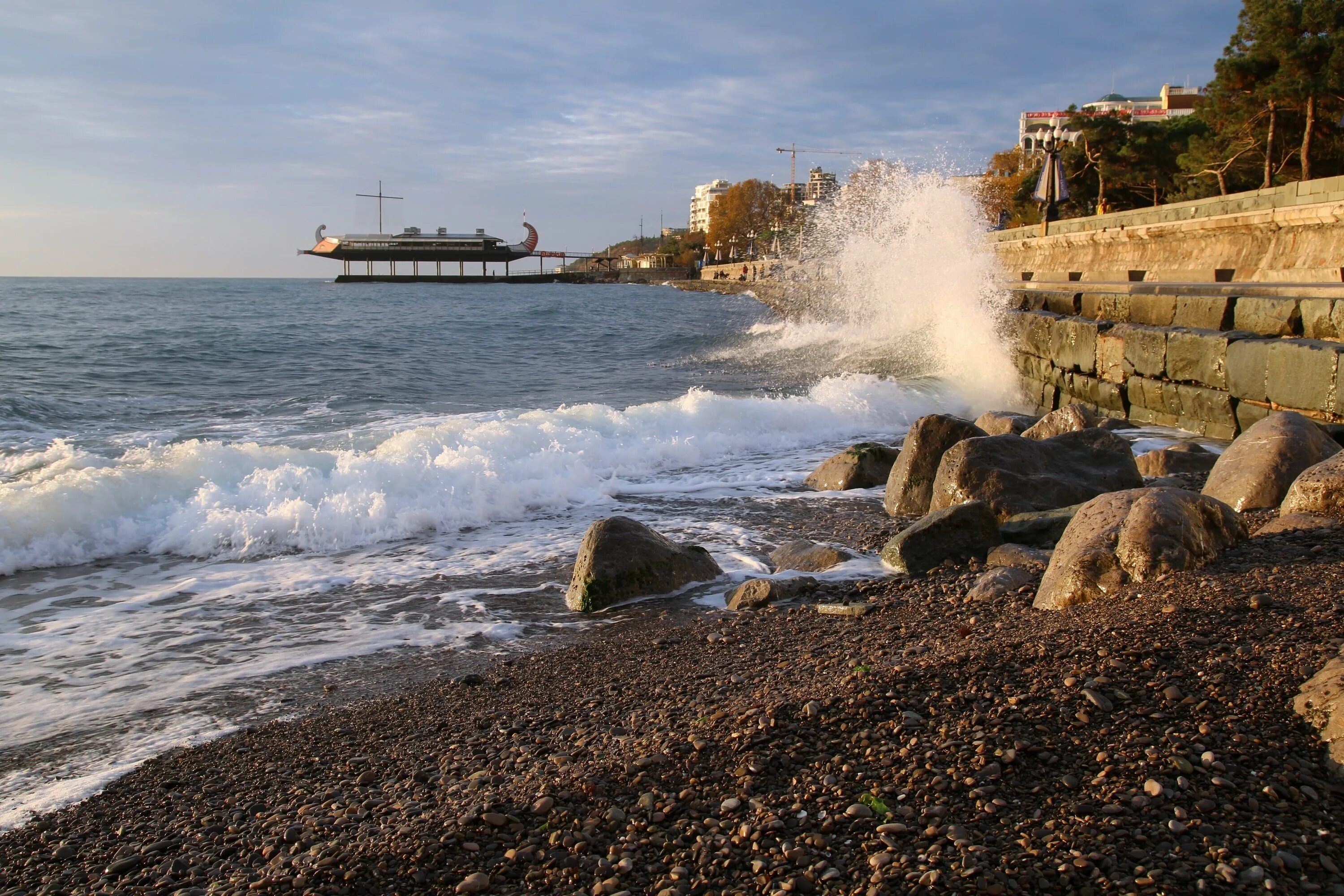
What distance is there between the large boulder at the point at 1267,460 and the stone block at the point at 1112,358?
4.34 metres

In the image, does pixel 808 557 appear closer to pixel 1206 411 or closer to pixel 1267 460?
pixel 1267 460

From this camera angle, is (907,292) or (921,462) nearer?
(921,462)

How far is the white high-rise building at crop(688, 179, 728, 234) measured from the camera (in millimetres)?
168625

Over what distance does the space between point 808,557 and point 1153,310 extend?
687cm

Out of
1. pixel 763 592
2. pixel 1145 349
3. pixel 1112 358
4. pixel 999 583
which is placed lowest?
pixel 763 592

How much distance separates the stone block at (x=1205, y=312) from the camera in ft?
28.5

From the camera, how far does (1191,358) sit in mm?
8500

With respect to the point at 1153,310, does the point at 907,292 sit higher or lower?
higher

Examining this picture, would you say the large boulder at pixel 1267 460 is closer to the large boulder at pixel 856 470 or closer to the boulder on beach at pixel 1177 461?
the boulder on beach at pixel 1177 461

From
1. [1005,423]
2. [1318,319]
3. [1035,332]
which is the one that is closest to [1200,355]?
[1318,319]

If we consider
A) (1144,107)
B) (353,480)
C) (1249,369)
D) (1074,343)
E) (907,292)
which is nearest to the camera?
(353,480)

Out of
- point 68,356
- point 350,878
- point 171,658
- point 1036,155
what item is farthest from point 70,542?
point 1036,155

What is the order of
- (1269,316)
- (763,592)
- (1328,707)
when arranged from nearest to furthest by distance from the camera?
(1328,707) < (763,592) < (1269,316)

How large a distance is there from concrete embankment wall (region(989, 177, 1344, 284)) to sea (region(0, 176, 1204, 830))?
380 centimetres
